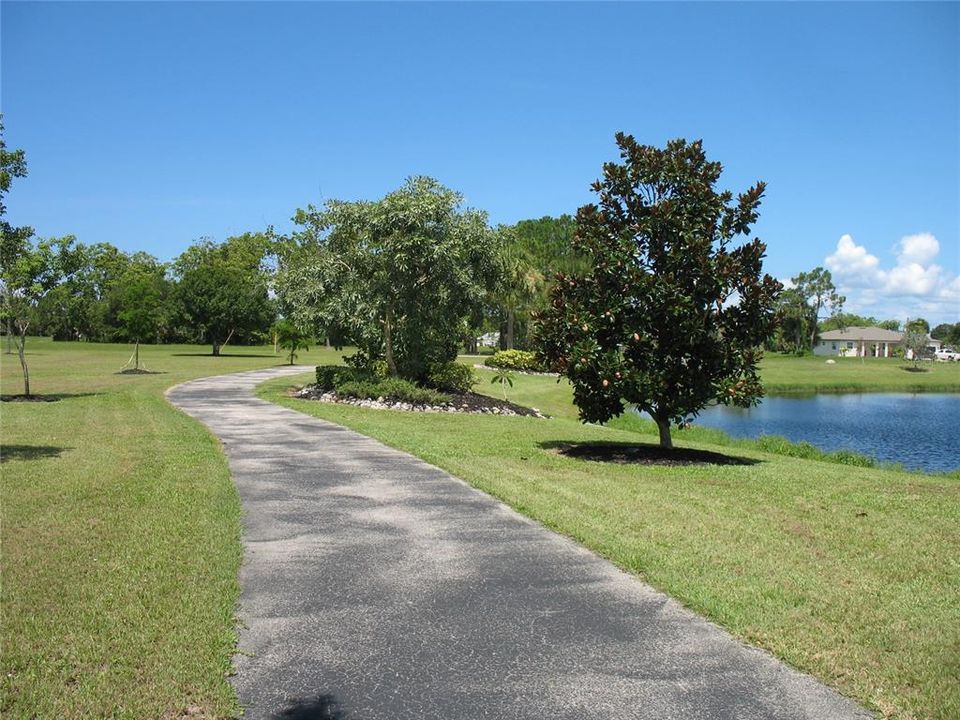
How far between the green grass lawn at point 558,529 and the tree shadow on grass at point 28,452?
4cm

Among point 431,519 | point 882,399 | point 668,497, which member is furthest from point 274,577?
point 882,399

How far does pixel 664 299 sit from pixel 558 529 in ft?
19.9

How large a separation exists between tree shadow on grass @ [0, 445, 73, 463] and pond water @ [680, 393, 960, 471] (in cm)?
1872

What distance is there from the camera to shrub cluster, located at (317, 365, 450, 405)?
22.0 m

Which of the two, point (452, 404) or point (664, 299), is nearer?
point (664, 299)

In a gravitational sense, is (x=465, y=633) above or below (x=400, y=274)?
below

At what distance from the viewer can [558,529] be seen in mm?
7594

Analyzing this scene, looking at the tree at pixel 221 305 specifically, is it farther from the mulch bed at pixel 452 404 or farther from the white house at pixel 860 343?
the white house at pixel 860 343

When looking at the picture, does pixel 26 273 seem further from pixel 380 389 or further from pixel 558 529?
pixel 558 529

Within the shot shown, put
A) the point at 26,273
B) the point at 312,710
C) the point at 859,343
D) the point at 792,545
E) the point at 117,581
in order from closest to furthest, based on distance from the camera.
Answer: the point at 312,710 < the point at 117,581 < the point at 792,545 < the point at 26,273 < the point at 859,343

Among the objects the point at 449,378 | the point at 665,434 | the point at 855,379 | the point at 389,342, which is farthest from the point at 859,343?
the point at 665,434

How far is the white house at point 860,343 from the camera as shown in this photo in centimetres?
12369

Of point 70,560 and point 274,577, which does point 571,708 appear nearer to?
point 274,577

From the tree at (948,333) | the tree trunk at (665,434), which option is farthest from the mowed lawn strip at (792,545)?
the tree at (948,333)
